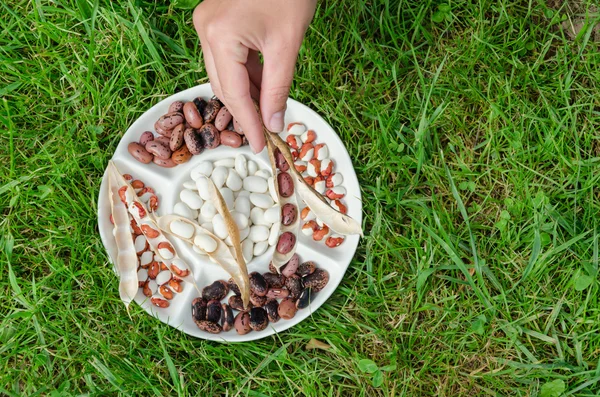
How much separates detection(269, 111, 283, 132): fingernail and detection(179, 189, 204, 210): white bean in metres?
0.42

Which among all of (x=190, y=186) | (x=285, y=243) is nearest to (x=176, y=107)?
(x=190, y=186)

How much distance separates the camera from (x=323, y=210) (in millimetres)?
1856

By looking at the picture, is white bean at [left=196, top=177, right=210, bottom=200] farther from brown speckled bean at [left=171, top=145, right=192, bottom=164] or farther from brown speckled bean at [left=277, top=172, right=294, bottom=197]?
brown speckled bean at [left=277, top=172, right=294, bottom=197]

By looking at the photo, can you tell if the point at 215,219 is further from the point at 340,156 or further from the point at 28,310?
the point at 28,310

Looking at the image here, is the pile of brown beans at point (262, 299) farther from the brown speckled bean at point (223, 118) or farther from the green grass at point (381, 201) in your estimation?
the brown speckled bean at point (223, 118)

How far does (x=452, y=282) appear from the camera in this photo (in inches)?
79.4

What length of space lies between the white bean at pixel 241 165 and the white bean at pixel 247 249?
0.23 meters

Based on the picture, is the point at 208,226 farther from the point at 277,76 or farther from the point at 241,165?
the point at 277,76

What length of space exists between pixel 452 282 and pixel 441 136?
50 centimetres

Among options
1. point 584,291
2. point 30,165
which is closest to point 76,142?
point 30,165

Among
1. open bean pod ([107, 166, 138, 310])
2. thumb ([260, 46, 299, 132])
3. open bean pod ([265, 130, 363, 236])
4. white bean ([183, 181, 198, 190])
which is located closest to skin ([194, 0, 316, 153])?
thumb ([260, 46, 299, 132])

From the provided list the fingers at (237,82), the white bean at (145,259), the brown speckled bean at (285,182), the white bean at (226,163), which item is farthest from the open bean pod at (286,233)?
the white bean at (145,259)

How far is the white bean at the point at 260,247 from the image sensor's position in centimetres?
199

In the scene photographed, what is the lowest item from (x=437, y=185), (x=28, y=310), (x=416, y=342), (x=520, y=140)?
(x=28, y=310)
